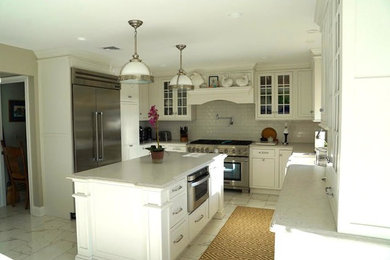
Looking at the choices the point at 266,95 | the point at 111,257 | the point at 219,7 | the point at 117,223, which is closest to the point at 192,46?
the point at 219,7

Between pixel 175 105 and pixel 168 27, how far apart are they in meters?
Answer: 3.09

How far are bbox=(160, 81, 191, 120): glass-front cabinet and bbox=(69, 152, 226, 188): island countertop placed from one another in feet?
8.16

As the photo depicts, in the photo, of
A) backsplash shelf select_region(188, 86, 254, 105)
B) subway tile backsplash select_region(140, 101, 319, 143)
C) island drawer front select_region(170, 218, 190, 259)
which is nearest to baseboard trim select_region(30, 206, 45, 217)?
island drawer front select_region(170, 218, 190, 259)

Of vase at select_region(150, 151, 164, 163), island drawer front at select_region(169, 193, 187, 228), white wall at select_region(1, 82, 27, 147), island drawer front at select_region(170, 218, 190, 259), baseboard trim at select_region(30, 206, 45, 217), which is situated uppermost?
white wall at select_region(1, 82, 27, 147)

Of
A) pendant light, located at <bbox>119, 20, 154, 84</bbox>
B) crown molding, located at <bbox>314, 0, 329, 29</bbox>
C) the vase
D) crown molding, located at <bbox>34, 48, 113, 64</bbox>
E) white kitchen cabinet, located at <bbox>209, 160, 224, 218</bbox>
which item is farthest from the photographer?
crown molding, located at <bbox>34, 48, 113, 64</bbox>

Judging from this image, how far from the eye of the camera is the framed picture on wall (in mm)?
5078

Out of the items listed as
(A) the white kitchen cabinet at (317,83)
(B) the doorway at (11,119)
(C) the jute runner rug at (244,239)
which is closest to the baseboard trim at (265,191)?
(C) the jute runner rug at (244,239)

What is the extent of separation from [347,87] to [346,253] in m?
0.80

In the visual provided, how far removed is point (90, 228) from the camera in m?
2.70

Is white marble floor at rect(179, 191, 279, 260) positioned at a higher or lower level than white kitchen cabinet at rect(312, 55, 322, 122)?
lower

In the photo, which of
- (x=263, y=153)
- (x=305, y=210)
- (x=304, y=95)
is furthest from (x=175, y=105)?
(x=305, y=210)

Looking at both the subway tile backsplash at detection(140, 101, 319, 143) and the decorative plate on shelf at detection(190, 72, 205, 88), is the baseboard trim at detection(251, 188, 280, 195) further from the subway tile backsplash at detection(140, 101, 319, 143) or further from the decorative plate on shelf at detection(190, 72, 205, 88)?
the decorative plate on shelf at detection(190, 72, 205, 88)

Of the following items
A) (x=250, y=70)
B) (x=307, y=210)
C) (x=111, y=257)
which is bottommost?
(x=111, y=257)

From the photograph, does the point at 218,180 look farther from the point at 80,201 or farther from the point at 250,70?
the point at 250,70
